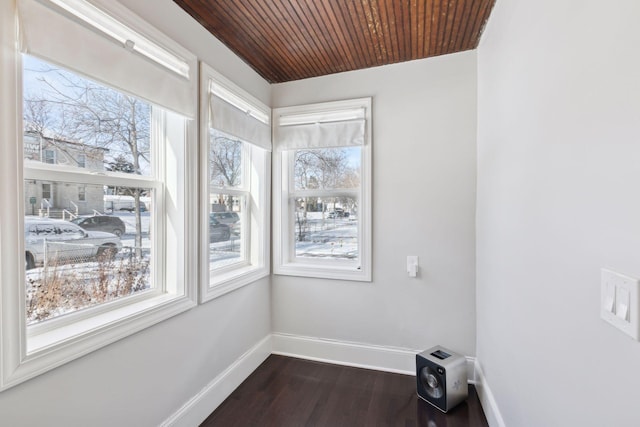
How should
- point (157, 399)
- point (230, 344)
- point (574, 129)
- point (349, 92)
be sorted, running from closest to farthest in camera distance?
point (574, 129)
point (157, 399)
point (230, 344)
point (349, 92)

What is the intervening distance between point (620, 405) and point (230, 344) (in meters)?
2.14

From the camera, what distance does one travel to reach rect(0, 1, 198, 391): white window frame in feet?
3.27

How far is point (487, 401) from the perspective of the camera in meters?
1.94

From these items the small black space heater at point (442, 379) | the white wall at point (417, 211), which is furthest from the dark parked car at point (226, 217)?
the small black space heater at point (442, 379)

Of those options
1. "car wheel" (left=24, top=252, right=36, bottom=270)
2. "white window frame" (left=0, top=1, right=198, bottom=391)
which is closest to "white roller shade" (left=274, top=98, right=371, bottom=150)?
"white window frame" (left=0, top=1, right=198, bottom=391)

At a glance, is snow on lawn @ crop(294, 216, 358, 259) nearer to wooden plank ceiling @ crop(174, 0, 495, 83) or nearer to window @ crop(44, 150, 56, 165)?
wooden plank ceiling @ crop(174, 0, 495, 83)

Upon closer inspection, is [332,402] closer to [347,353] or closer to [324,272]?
[347,353]

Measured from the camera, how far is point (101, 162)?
1.46 meters

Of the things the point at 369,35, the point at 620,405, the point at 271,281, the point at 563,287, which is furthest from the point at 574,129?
the point at 271,281

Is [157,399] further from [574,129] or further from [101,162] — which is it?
[574,129]

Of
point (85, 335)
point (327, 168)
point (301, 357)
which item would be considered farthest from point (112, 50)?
point (301, 357)

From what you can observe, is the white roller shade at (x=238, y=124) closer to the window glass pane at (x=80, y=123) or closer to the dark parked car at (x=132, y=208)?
the window glass pane at (x=80, y=123)

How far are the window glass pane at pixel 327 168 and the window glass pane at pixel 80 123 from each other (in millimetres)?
1423

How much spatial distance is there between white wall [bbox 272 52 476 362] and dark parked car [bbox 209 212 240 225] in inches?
39.4
